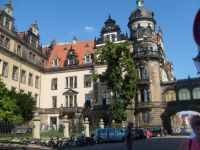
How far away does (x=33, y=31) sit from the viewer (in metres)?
54.4

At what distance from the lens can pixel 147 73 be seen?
48.2 metres

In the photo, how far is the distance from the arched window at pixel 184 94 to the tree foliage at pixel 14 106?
919 inches

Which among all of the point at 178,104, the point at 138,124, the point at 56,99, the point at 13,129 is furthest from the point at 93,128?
the point at 13,129

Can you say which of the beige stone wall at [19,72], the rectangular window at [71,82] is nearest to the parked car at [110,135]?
the beige stone wall at [19,72]

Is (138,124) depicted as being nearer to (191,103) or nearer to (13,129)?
(191,103)

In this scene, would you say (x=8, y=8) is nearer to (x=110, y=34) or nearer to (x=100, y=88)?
(x=110, y=34)

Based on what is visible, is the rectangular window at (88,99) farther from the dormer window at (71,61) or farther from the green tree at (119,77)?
the green tree at (119,77)

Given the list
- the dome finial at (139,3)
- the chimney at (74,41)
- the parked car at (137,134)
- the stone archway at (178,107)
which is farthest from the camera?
the chimney at (74,41)

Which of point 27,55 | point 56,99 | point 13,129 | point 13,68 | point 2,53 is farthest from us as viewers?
point 56,99

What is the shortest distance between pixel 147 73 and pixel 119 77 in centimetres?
701

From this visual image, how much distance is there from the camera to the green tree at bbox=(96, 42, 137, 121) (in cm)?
4294

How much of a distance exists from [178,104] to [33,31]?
2933 centimetres

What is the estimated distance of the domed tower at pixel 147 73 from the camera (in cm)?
4619

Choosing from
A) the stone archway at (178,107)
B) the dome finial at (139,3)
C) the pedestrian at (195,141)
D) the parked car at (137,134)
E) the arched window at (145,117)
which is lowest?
the parked car at (137,134)
